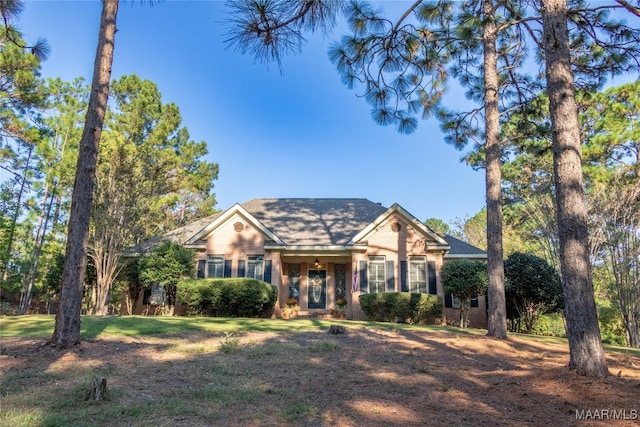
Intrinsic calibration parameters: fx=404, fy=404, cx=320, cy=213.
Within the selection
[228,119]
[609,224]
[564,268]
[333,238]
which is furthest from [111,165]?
[609,224]

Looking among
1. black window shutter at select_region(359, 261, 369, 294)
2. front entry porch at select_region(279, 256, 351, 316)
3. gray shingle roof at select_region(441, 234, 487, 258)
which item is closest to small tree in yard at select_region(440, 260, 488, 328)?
gray shingle roof at select_region(441, 234, 487, 258)

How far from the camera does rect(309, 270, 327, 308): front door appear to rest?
18.0 metres

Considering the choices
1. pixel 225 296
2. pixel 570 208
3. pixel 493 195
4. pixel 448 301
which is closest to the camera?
pixel 570 208

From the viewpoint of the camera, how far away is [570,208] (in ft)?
18.0

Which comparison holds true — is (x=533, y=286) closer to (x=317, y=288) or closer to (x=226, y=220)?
(x=317, y=288)

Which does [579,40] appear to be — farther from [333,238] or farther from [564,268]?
[333,238]

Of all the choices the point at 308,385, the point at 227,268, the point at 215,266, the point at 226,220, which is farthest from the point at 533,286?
the point at 215,266

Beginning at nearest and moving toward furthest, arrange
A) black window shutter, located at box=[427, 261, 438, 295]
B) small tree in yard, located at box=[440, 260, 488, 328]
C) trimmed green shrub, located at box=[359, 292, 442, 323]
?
small tree in yard, located at box=[440, 260, 488, 328] → trimmed green shrub, located at box=[359, 292, 442, 323] → black window shutter, located at box=[427, 261, 438, 295]

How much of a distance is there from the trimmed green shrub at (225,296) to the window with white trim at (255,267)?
6.19 feet

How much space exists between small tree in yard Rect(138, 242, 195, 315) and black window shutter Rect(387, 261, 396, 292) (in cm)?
808

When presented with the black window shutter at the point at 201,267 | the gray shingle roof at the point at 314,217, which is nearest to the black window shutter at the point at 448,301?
the gray shingle roof at the point at 314,217

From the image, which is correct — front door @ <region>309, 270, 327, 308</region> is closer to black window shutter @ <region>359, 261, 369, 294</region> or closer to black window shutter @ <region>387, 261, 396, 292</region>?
black window shutter @ <region>359, 261, 369, 294</region>

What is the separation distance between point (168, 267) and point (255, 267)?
3.55m

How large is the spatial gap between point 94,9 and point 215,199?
2438cm
